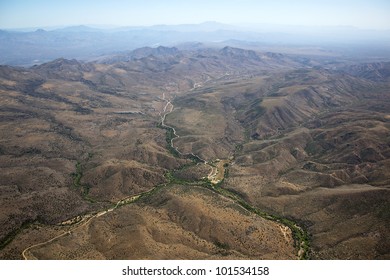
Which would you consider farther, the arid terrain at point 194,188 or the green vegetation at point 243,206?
the green vegetation at point 243,206

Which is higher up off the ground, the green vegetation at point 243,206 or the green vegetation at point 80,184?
the green vegetation at point 243,206

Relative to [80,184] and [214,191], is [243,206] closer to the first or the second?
[214,191]

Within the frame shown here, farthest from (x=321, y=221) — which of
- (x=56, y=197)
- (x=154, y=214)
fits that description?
(x=56, y=197)

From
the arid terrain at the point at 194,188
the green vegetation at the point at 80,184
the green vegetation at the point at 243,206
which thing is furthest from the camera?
the green vegetation at the point at 80,184

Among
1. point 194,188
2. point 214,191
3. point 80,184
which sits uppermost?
point 194,188

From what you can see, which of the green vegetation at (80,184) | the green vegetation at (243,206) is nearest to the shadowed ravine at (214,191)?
the green vegetation at (243,206)

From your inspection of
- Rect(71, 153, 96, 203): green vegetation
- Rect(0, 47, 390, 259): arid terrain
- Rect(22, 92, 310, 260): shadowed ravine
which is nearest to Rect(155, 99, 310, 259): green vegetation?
Rect(22, 92, 310, 260): shadowed ravine

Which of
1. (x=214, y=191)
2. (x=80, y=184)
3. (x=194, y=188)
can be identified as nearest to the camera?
(x=214, y=191)

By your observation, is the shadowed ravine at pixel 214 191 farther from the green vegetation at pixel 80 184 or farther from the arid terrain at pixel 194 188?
the green vegetation at pixel 80 184

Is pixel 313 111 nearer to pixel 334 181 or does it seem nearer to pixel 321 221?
pixel 334 181

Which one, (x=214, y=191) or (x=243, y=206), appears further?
(x=214, y=191)

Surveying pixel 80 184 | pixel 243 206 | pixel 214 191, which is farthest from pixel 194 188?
pixel 80 184

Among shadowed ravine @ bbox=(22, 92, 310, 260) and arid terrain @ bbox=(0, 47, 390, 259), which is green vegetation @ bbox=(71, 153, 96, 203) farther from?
shadowed ravine @ bbox=(22, 92, 310, 260)
